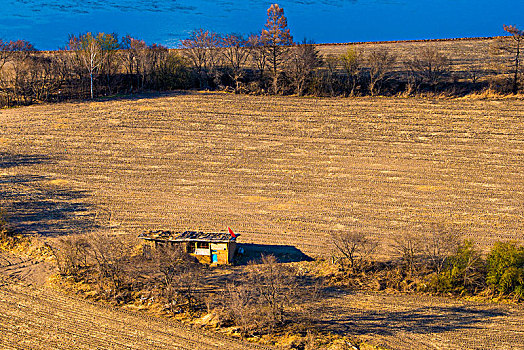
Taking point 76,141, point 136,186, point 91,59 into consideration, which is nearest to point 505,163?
point 136,186

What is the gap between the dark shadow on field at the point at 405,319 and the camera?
87.1 feet

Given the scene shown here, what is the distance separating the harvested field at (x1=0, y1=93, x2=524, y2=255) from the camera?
37281 millimetres

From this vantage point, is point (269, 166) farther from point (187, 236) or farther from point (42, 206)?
point (42, 206)

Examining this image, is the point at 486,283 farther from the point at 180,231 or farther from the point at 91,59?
the point at 91,59

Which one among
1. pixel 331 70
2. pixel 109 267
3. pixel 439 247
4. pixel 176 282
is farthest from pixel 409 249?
pixel 331 70

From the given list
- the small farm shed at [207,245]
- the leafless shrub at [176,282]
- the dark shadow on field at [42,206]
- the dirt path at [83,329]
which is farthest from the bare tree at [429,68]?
the dirt path at [83,329]

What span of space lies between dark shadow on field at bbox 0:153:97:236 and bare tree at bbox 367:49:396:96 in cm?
3030

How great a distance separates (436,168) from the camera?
140ft

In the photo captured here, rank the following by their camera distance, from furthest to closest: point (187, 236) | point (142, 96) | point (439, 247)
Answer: point (142, 96) → point (187, 236) → point (439, 247)

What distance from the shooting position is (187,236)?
33.4 meters

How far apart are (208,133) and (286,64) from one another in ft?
50.1

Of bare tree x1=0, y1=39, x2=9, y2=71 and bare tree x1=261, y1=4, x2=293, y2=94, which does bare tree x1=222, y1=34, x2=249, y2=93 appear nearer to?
bare tree x1=261, y1=4, x2=293, y2=94

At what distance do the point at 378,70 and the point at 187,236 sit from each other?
32.3 m

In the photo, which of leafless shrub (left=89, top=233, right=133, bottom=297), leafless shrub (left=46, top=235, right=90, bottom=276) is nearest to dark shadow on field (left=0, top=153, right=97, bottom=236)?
leafless shrub (left=46, top=235, right=90, bottom=276)
